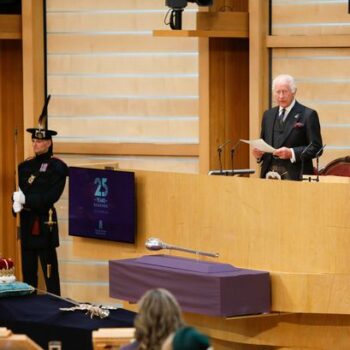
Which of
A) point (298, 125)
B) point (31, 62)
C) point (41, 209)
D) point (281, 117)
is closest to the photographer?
point (298, 125)

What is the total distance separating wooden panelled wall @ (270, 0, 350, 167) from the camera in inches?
433

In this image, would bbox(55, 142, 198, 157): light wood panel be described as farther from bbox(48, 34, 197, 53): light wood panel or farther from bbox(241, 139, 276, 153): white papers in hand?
bbox(241, 139, 276, 153): white papers in hand

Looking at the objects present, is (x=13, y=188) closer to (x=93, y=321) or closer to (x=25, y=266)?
(x=25, y=266)

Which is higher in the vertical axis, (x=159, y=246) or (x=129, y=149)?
(x=129, y=149)

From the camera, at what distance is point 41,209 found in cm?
1129

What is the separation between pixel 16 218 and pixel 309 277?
4.99 meters

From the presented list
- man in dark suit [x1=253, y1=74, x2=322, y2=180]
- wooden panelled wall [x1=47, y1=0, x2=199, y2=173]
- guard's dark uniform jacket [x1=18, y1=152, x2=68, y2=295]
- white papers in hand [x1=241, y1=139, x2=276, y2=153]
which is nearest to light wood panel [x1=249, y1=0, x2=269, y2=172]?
wooden panelled wall [x1=47, y1=0, x2=199, y2=173]

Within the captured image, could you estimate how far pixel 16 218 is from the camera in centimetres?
1255

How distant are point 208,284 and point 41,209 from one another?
344 cm

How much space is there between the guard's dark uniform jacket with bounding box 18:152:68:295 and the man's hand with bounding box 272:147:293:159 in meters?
2.98

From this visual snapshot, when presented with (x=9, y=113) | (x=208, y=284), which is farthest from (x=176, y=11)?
(x=208, y=284)

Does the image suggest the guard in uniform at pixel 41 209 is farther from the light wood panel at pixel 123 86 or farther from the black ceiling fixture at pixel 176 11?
the black ceiling fixture at pixel 176 11

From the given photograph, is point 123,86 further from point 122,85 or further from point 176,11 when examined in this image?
point 176,11

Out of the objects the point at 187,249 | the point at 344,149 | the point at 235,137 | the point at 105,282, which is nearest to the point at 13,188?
the point at 105,282
